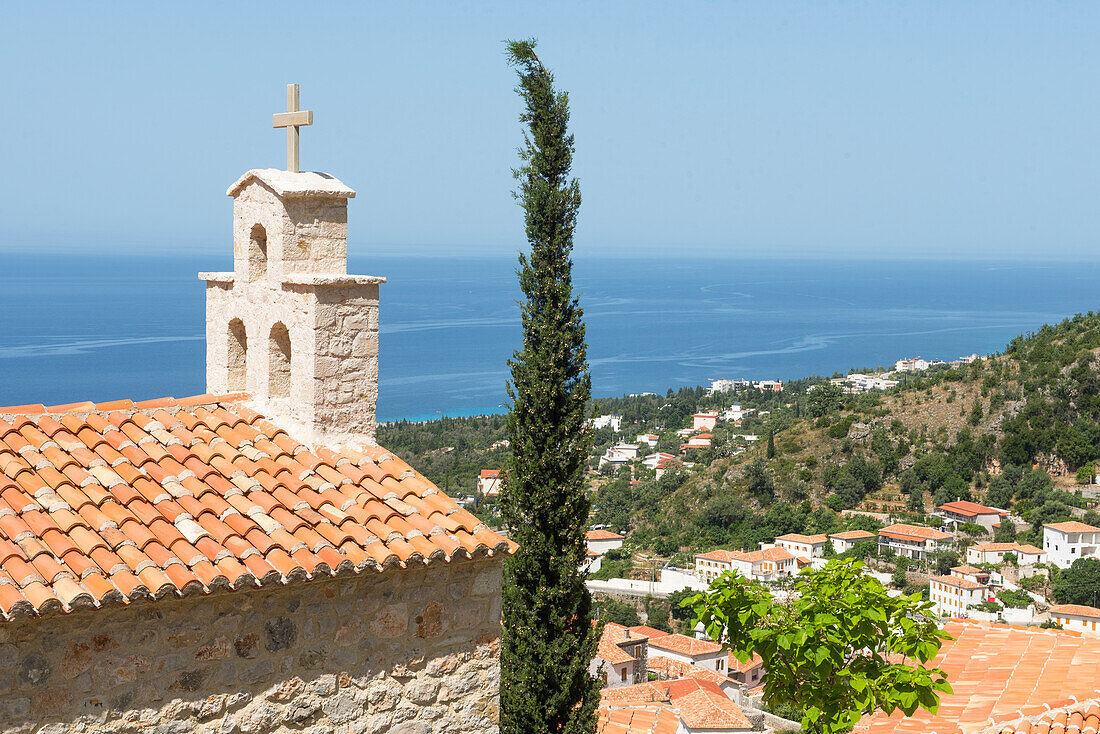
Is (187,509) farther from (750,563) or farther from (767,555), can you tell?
(767,555)

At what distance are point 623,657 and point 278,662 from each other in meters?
29.2

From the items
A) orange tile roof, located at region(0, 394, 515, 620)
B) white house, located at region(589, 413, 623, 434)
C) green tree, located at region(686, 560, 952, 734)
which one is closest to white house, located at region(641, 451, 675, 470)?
white house, located at region(589, 413, 623, 434)

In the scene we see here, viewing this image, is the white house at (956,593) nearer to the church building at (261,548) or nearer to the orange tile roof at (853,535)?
the orange tile roof at (853,535)

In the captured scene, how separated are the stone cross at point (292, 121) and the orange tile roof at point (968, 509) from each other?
2012 inches

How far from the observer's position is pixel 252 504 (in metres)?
4.82

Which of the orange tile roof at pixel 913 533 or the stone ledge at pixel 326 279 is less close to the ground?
the stone ledge at pixel 326 279

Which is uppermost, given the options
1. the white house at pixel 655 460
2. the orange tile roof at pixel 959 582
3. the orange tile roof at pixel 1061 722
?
the orange tile roof at pixel 1061 722

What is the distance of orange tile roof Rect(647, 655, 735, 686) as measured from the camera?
3212 centimetres

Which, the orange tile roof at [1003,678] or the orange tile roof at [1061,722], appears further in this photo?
the orange tile roof at [1003,678]

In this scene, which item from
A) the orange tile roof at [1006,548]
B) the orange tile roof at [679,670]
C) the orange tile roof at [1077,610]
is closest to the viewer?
the orange tile roof at [679,670]

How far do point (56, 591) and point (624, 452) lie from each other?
7897 cm

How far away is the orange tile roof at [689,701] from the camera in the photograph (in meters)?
22.5

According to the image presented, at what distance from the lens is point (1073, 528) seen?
45281mm

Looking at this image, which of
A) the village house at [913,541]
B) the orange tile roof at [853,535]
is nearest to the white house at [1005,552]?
the village house at [913,541]
